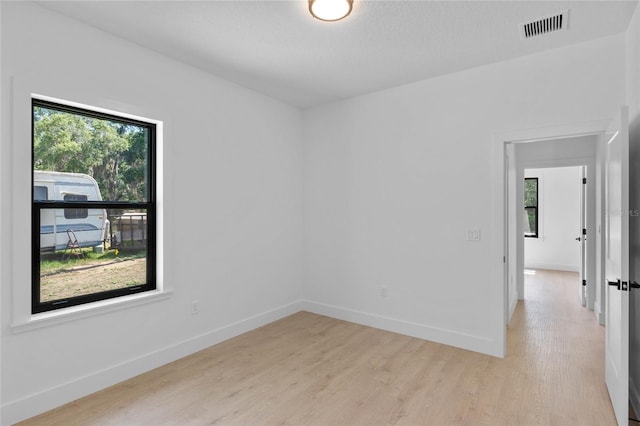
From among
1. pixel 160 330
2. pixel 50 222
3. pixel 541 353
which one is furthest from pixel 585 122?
pixel 50 222

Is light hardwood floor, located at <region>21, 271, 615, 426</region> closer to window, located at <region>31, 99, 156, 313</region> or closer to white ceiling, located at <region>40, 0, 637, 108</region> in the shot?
window, located at <region>31, 99, 156, 313</region>

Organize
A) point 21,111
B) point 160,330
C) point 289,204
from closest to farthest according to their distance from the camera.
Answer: point 21,111
point 160,330
point 289,204

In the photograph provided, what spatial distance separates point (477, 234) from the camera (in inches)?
135

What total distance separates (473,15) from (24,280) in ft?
11.7

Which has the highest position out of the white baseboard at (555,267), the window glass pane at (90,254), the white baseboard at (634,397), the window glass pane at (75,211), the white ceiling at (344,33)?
the white ceiling at (344,33)

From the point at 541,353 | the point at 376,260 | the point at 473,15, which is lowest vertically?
the point at 541,353

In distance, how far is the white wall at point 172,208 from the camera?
7.45ft

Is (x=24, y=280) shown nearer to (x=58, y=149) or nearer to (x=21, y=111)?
(x=58, y=149)

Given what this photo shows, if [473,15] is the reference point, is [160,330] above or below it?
below

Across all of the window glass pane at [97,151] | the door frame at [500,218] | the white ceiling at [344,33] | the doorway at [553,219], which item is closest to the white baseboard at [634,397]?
the door frame at [500,218]

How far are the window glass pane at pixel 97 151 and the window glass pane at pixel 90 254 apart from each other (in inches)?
7.5

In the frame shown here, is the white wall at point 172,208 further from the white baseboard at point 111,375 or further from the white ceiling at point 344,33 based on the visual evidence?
the white ceiling at point 344,33

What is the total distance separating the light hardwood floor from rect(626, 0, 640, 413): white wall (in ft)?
0.92

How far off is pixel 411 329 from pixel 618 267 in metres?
2.06
